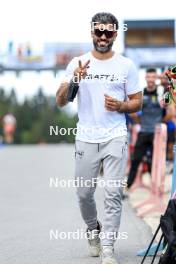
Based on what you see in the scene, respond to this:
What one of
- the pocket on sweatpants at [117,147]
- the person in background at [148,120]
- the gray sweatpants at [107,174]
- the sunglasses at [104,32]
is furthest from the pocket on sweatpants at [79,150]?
the person in background at [148,120]

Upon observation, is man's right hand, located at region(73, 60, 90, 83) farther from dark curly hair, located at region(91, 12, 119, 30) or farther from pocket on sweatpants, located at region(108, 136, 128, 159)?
pocket on sweatpants, located at region(108, 136, 128, 159)

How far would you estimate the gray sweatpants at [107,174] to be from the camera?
7.67 metres

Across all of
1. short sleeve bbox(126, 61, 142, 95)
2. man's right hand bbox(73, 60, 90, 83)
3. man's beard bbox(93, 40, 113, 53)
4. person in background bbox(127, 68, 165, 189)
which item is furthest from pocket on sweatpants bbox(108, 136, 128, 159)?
person in background bbox(127, 68, 165, 189)

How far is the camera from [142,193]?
15.5m

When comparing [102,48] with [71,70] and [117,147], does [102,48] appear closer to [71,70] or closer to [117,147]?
[71,70]

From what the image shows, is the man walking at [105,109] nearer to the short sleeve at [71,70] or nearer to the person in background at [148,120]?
the short sleeve at [71,70]

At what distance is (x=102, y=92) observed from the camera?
7766mm

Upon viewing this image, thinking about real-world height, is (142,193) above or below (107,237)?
below

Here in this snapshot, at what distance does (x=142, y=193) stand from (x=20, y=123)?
149394 mm

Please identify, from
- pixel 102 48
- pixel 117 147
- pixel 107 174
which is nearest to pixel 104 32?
pixel 102 48

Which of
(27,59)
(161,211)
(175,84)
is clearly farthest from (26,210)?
A: (27,59)

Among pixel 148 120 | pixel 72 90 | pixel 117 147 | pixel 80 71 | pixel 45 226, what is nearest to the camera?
pixel 80 71

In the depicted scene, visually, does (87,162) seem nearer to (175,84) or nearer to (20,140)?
(175,84)

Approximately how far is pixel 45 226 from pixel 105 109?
315 centimetres
